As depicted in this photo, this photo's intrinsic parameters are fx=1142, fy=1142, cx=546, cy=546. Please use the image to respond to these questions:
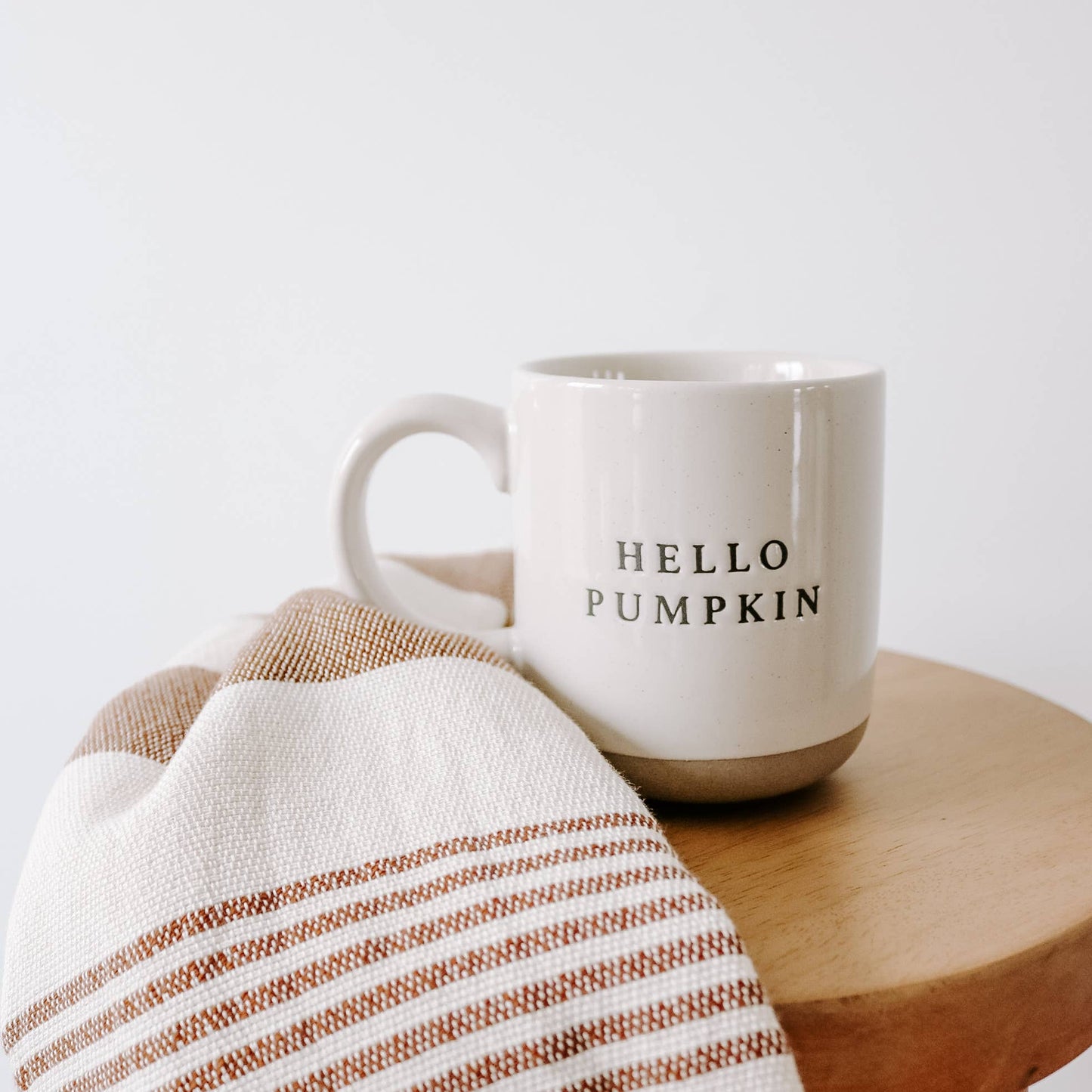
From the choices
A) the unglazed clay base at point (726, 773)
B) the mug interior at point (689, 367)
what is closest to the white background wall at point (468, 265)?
the mug interior at point (689, 367)

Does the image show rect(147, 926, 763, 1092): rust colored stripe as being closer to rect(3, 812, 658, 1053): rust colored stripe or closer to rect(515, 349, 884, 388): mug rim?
rect(3, 812, 658, 1053): rust colored stripe

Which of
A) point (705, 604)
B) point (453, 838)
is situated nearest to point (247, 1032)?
point (453, 838)

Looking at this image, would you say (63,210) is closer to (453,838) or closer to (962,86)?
(962,86)

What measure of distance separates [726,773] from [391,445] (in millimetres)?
198

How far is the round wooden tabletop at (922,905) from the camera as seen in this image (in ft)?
1.12

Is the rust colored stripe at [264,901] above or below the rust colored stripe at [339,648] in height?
below

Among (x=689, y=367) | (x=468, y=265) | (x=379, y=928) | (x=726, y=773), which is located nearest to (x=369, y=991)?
(x=379, y=928)

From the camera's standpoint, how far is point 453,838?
36 cm

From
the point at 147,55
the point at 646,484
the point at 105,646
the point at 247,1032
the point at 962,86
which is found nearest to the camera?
the point at 247,1032

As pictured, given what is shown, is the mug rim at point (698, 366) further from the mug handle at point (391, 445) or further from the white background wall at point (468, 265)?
the white background wall at point (468, 265)

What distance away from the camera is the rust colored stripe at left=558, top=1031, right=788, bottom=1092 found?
1.00 ft

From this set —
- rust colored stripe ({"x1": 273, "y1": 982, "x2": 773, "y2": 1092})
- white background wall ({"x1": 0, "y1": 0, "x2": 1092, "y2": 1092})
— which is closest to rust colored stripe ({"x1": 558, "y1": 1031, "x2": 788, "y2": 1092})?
rust colored stripe ({"x1": 273, "y1": 982, "x2": 773, "y2": 1092})

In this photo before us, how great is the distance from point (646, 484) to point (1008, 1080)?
0.23 metres

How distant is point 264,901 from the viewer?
34cm
